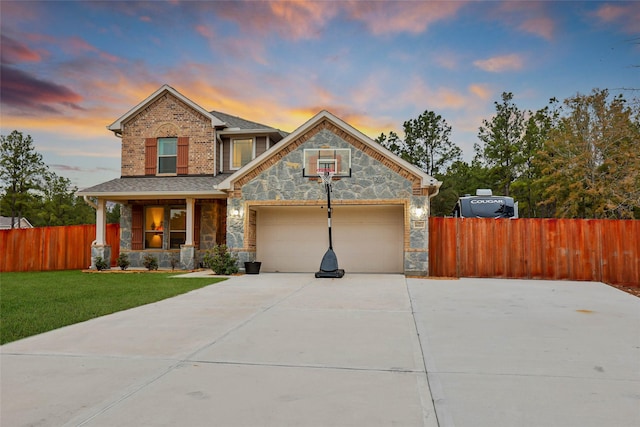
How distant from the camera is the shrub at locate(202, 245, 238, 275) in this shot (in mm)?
14838

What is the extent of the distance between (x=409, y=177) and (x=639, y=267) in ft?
25.5

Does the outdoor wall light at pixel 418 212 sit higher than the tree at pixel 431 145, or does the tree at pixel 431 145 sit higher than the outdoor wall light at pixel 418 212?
the tree at pixel 431 145

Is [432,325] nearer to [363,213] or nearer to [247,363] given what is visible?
[247,363]

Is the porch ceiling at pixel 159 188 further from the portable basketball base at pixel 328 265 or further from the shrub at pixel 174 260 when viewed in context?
the portable basketball base at pixel 328 265

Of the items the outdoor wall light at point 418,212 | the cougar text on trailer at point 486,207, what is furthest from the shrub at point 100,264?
the cougar text on trailer at point 486,207

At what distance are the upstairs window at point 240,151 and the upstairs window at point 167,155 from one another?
7.72 feet

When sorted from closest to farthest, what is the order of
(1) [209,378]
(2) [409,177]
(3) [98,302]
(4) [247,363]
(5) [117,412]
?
(5) [117,412]
(1) [209,378]
(4) [247,363]
(3) [98,302]
(2) [409,177]

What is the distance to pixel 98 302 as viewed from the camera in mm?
8852

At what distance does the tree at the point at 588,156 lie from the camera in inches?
854

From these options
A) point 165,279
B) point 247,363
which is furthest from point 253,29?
point 247,363

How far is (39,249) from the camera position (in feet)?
59.4

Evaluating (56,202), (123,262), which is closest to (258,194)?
(123,262)

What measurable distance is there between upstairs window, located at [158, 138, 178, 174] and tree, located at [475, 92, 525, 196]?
23279mm

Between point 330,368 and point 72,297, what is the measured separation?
7518 mm
